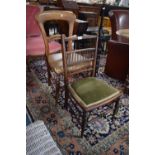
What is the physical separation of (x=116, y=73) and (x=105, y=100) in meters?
1.21

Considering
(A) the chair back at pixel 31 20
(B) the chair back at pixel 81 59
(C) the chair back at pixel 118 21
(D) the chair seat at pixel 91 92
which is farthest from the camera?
(C) the chair back at pixel 118 21


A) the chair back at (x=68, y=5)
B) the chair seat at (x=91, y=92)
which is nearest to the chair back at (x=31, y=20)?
the chair back at (x=68, y=5)

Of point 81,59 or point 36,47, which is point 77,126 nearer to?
point 81,59

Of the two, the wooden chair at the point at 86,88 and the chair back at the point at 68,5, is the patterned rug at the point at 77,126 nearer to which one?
the wooden chair at the point at 86,88

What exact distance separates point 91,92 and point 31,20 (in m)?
1.66

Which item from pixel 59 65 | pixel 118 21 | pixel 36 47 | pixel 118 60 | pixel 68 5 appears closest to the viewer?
pixel 59 65

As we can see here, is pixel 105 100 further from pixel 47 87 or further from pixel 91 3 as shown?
pixel 91 3

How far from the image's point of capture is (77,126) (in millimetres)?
1609

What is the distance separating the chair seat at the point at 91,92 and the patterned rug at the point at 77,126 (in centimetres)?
34

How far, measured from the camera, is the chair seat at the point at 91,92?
1.32m

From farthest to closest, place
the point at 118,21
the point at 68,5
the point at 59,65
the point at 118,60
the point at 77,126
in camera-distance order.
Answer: the point at 68,5, the point at 118,21, the point at 118,60, the point at 59,65, the point at 77,126

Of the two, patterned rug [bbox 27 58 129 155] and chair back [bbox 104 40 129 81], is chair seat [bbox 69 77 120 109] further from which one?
chair back [bbox 104 40 129 81]

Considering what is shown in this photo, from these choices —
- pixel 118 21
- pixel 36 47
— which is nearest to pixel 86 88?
A: pixel 36 47

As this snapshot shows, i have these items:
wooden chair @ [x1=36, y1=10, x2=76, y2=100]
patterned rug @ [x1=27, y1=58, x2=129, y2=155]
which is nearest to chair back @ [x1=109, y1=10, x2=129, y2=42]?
wooden chair @ [x1=36, y1=10, x2=76, y2=100]
